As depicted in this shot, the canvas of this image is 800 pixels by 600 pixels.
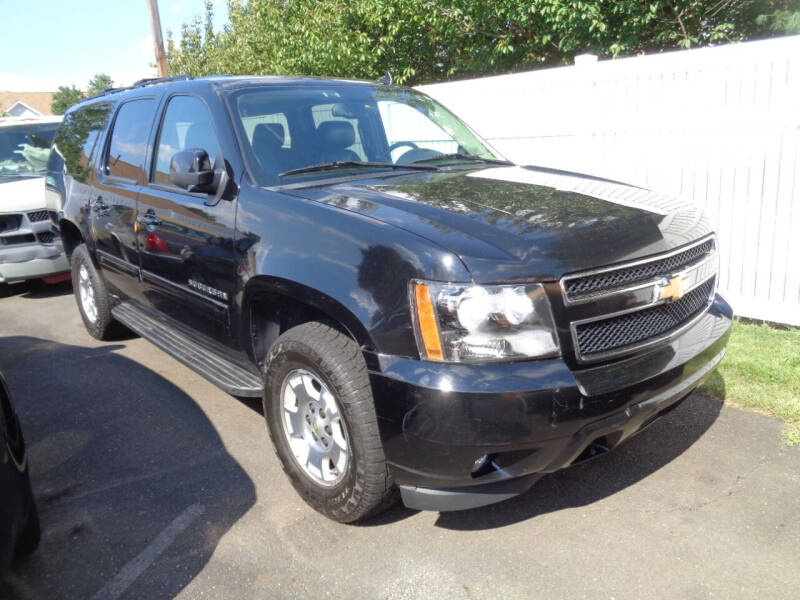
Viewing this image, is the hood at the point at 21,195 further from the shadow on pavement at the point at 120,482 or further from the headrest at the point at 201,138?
the headrest at the point at 201,138

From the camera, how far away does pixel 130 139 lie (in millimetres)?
4766

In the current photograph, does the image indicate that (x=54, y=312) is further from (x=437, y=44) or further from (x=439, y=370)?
(x=437, y=44)

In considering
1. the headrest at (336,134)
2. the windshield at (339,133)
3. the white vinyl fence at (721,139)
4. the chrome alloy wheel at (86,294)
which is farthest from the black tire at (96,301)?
the white vinyl fence at (721,139)

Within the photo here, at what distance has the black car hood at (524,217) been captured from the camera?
2.56 metres

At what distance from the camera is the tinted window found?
5434mm

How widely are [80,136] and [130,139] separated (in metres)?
1.34

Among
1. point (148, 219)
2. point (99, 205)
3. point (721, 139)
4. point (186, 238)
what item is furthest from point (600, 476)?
point (99, 205)

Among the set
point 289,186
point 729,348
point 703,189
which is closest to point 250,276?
point 289,186

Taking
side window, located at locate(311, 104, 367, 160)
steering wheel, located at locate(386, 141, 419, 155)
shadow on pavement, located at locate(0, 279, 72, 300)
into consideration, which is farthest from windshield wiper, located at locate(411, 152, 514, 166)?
shadow on pavement, located at locate(0, 279, 72, 300)

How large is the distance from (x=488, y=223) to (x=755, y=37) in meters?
10.0

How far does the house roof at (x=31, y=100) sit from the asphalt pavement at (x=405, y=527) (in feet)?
248

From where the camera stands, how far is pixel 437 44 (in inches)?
530

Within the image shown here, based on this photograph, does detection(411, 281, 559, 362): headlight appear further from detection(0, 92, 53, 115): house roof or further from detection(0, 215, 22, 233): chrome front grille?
detection(0, 92, 53, 115): house roof

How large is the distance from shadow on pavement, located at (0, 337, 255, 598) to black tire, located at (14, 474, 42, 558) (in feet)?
0.35
